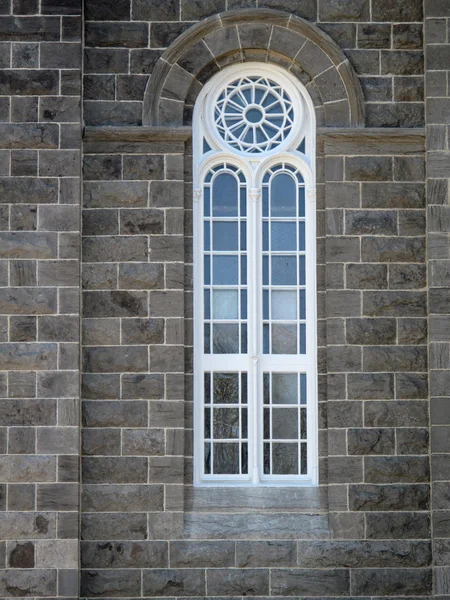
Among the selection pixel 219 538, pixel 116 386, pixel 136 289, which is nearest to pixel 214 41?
pixel 136 289

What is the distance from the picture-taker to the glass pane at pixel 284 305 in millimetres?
11125

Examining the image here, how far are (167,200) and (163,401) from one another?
1.90m

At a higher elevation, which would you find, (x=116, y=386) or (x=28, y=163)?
(x=28, y=163)

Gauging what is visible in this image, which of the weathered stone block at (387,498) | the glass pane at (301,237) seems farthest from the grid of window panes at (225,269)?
the weathered stone block at (387,498)

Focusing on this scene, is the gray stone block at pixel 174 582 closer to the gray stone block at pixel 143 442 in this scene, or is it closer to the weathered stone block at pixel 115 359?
the gray stone block at pixel 143 442

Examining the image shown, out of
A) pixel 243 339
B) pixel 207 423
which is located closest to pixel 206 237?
pixel 243 339

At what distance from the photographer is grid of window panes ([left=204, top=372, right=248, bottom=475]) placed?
11.0m

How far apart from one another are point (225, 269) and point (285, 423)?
159cm

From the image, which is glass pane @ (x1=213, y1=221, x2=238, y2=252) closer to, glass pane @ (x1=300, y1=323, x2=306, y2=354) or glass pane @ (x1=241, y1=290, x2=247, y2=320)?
glass pane @ (x1=241, y1=290, x2=247, y2=320)

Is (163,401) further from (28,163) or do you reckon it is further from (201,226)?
(28,163)

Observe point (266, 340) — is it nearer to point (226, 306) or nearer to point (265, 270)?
point (226, 306)

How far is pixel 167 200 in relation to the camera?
1096 centimetres

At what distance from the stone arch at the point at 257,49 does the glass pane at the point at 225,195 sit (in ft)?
2.23

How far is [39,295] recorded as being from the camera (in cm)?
1070
